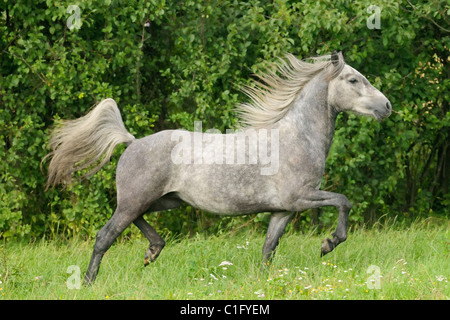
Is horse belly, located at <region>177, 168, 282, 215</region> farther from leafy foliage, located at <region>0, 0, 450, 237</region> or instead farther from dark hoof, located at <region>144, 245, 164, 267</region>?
leafy foliage, located at <region>0, 0, 450, 237</region>

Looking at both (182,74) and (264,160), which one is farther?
(182,74)

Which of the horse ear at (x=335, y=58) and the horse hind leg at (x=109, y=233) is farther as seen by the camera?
the horse hind leg at (x=109, y=233)

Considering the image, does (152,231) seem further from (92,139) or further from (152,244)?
(92,139)

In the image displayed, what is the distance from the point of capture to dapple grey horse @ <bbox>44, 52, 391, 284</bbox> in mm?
5547

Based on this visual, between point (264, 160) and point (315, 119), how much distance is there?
0.56 m

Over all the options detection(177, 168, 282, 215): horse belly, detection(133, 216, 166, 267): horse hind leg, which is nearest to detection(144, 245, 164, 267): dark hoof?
detection(133, 216, 166, 267): horse hind leg

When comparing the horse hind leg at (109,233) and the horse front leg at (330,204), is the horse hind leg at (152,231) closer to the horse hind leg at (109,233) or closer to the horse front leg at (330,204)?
the horse hind leg at (109,233)

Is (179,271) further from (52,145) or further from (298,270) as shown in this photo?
(52,145)

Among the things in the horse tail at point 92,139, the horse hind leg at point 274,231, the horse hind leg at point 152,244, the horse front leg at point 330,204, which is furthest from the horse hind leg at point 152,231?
the horse front leg at point 330,204

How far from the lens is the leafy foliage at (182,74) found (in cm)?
751

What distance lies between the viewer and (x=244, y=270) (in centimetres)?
576

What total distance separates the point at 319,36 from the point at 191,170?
2857 mm

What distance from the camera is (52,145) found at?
6.27 metres

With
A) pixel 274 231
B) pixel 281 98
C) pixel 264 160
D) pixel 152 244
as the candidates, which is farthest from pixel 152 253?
pixel 281 98
